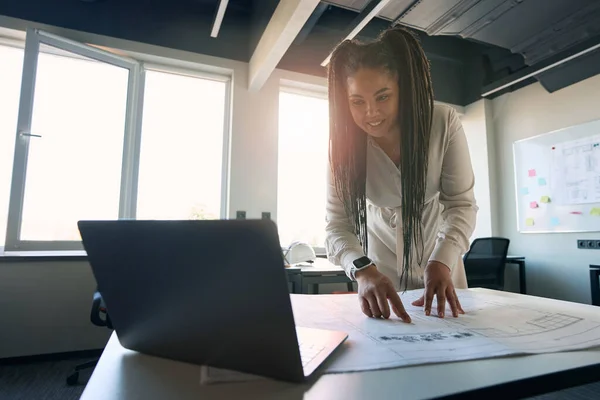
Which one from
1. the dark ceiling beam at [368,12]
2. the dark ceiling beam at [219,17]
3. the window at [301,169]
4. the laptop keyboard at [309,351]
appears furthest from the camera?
the window at [301,169]

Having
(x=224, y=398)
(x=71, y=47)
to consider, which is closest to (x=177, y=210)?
(x=71, y=47)

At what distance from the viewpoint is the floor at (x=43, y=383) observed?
1.84m

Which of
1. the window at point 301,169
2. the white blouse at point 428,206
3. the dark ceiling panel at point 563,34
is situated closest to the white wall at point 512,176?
the dark ceiling panel at point 563,34

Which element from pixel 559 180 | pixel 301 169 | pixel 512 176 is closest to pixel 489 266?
pixel 559 180

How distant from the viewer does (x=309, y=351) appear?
510 mm

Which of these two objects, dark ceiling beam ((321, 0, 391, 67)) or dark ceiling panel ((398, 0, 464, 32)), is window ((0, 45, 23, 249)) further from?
dark ceiling panel ((398, 0, 464, 32))

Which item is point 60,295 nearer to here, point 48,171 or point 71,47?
point 48,171

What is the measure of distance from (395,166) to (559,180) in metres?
3.09

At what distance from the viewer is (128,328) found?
526 mm

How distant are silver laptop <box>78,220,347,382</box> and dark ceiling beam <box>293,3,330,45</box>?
9.79 feet

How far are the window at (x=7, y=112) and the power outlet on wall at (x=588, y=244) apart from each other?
468cm

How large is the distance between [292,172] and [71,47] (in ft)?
6.85

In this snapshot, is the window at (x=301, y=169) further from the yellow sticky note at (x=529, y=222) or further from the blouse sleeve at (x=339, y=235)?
the blouse sleeve at (x=339, y=235)

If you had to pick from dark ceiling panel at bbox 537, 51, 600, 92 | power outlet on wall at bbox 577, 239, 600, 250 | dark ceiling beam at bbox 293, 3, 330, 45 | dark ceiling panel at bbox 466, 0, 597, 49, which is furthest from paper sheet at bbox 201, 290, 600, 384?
dark ceiling panel at bbox 537, 51, 600, 92
